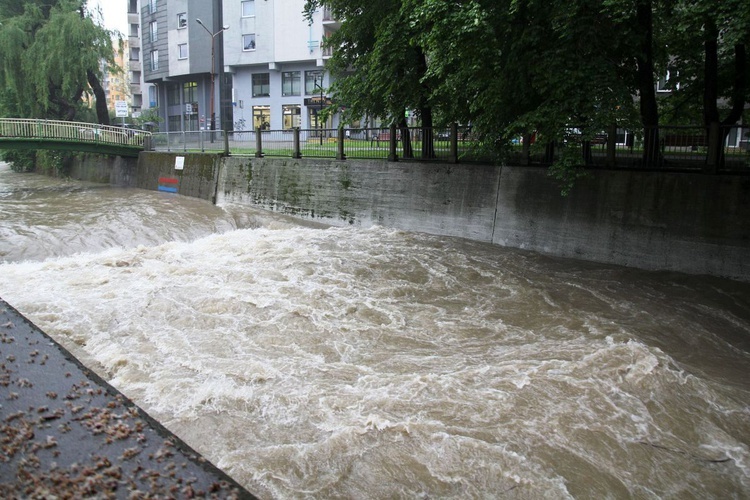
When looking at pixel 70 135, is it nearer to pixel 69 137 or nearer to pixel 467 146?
pixel 69 137

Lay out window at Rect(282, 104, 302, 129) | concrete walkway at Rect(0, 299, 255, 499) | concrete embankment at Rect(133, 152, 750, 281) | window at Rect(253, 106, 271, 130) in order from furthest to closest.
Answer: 1. window at Rect(253, 106, 271, 130)
2. window at Rect(282, 104, 302, 129)
3. concrete embankment at Rect(133, 152, 750, 281)
4. concrete walkway at Rect(0, 299, 255, 499)

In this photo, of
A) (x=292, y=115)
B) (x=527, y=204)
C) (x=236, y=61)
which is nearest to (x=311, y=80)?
(x=292, y=115)

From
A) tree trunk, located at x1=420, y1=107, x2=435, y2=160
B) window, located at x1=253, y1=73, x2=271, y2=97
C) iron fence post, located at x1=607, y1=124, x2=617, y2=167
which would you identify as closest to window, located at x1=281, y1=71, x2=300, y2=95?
window, located at x1=253, y1=73, x2=271, y2=97

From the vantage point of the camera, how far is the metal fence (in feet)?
40.8

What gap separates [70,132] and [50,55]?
5868 mm

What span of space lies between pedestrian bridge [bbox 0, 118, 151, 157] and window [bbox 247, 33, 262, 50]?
23.0m

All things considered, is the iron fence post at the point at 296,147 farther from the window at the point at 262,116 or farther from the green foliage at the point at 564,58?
the window at the point at 262,116

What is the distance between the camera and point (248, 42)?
47469 millimetres

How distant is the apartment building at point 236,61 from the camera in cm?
4556

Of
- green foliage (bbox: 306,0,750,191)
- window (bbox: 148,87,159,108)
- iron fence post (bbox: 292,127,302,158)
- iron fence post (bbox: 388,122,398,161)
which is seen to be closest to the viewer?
green foliage (bbox: 306,0,750,191)

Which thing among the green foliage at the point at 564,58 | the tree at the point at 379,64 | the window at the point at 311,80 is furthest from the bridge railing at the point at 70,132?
the window at the point at 311,80

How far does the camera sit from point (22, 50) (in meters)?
28.6

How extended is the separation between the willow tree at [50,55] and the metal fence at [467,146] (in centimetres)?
640

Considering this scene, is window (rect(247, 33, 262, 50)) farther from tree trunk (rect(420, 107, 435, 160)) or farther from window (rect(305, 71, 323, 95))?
tree trunk (rect(420, 107, 435, 160))
